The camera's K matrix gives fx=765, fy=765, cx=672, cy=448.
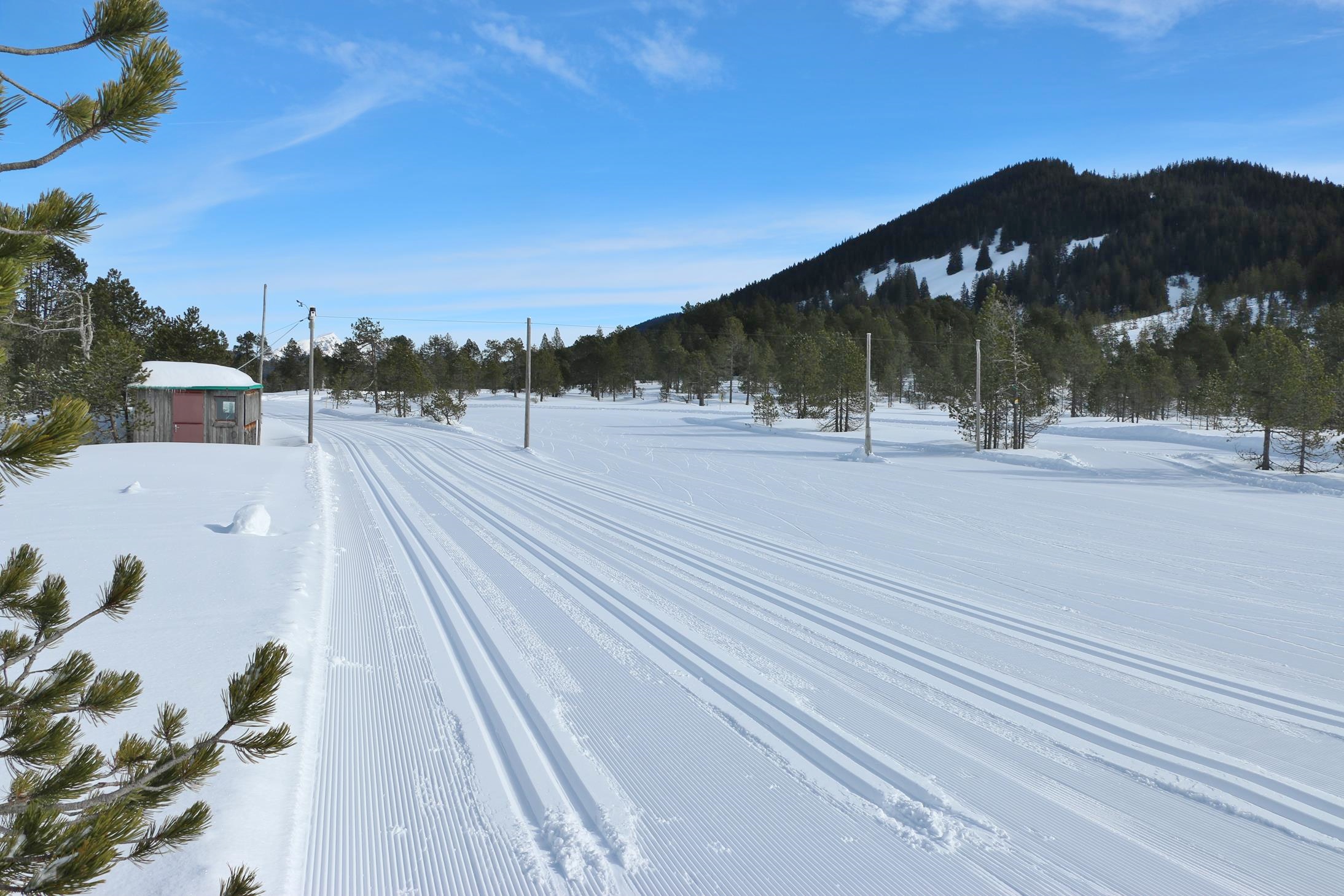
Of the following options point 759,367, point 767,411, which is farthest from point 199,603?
point 759,367

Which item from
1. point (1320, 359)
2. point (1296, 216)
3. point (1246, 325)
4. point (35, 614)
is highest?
point (1296, 216)

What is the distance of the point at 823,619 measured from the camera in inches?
294

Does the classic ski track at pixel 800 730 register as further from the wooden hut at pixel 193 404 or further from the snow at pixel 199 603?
the wooden hut at pixel 193 404

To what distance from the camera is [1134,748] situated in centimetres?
474

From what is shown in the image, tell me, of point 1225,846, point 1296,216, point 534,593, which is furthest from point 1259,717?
point 1296,216

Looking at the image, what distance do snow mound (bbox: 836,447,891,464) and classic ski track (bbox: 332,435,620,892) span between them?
64.4ft

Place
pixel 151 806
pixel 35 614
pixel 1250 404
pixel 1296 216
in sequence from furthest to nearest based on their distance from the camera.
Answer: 1. pixel 1296 216
2. pixel 1250 404
3. pixel 35 614
4. pixel 151 806

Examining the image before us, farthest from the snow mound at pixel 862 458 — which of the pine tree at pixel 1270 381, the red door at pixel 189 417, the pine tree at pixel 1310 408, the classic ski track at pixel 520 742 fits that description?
the red door at pixel 189 417

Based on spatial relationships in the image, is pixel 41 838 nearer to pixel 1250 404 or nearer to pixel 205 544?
pixel 205 544

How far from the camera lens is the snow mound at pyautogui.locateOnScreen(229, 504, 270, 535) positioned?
10758mm

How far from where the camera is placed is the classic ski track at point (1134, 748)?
3.98m

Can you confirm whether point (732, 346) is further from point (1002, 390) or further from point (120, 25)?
point (120, 25)

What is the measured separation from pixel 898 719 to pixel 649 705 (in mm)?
1686

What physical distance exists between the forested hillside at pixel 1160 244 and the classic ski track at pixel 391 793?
94125mm
